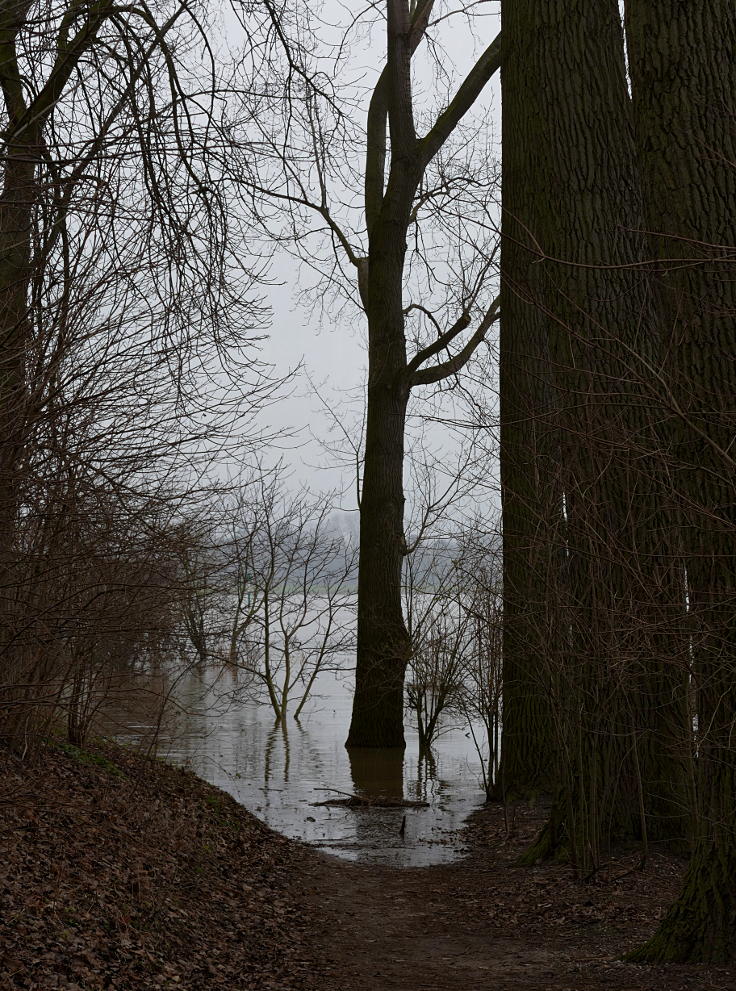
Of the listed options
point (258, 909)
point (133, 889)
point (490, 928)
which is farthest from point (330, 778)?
point (133, 889)

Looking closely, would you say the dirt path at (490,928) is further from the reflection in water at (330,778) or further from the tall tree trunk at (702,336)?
the reflection in water at (330,778)

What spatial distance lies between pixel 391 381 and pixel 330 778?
244 inches

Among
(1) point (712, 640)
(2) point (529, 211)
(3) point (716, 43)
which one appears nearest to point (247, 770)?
(2) point (529, 211)

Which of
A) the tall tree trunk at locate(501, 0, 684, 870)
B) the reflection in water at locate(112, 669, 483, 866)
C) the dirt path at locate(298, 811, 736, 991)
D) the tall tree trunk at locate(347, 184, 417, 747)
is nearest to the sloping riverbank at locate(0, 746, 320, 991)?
the dirt path at locate(298, 811, 736, 991)

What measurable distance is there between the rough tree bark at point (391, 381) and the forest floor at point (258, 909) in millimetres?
6201

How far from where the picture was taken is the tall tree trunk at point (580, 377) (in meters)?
6.45

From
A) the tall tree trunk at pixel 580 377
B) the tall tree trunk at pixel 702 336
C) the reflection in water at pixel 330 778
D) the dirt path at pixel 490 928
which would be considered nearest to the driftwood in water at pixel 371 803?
the reflection in water at pixel 330 778

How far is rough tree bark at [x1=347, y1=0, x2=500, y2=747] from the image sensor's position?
49.1 feet

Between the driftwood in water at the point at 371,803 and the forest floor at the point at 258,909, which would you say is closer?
the forest floor at the point at 258,909

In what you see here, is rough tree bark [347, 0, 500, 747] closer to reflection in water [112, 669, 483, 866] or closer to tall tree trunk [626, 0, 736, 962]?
reflection in water [112, 669, 483, 866]

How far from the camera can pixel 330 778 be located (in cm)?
1275

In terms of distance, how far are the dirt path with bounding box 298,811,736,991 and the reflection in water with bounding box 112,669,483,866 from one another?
1.06 metres

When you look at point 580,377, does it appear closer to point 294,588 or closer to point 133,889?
point 133,889

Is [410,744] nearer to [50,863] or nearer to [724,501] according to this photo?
[50,863]
